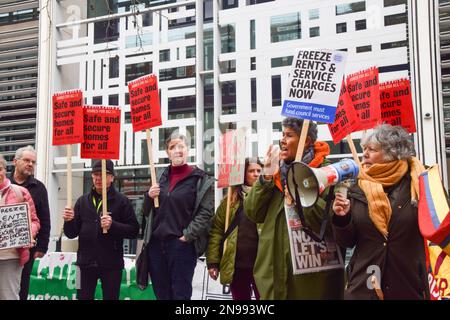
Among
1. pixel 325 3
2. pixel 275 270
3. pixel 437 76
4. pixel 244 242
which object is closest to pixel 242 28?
pixel 325 3

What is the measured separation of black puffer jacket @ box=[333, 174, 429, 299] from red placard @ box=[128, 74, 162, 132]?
96.9 inches

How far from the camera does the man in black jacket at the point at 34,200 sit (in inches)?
203

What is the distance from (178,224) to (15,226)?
57.0 inches

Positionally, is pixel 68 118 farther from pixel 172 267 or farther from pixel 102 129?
pixel 172 267

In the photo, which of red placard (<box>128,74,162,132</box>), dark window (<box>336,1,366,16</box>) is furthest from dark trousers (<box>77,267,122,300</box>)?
dark window (<box>336,1,366,16</box>)

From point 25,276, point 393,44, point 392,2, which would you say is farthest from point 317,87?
point 392,2

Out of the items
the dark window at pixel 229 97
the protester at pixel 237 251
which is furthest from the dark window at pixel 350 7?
the protester at pixel 237 251

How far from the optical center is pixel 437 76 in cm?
711

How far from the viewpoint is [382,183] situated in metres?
2.96

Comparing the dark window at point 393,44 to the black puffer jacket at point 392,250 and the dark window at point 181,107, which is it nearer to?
the dark window at point 181,107

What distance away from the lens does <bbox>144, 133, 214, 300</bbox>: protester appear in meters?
4.32

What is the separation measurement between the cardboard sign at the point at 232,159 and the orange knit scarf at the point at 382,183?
4.84 ft

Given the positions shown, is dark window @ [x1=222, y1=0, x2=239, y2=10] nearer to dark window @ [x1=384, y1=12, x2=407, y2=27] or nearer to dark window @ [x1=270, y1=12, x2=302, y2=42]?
dark window @ [x1=270, y1=12, x2=302, y2=42]
